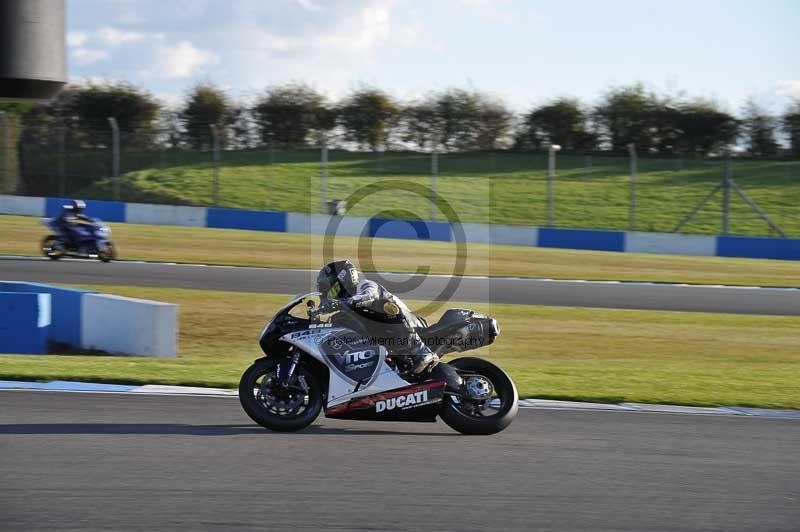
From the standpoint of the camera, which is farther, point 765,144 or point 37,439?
point 765,144

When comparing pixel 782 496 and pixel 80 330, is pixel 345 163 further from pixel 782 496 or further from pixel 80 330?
pixel 782 496

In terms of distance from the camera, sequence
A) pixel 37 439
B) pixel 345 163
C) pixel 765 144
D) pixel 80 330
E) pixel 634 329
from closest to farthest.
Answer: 1. pixel 37 439
2. pixel 80 330
3. pixel 634 329
4. pixel 345 163
5. pixel 765 144

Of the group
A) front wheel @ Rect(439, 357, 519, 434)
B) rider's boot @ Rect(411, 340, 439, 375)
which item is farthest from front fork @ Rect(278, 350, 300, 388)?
front wheel @ Rect(439, 357, 519, 434)

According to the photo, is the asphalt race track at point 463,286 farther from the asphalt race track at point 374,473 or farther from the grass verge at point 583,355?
the asphalt race track at point 374,473

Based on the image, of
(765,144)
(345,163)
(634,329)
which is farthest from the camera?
(765,144)

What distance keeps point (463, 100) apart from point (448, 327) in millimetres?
35996

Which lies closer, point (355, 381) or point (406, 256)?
point (355, 381)

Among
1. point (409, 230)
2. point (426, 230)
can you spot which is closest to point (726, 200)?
point (426, 230)

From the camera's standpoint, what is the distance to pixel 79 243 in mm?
20688

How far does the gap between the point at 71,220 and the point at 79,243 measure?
1.78 ft

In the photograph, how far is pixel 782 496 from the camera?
5.79 metres

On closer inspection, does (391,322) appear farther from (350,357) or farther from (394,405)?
(394,405)

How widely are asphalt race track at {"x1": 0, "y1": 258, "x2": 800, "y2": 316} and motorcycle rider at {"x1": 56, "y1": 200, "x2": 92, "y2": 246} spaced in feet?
1.82

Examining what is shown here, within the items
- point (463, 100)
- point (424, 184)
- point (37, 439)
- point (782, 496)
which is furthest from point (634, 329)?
point (463, 100)
